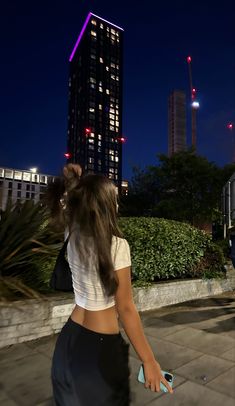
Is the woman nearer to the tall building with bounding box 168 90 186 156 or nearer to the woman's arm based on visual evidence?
the woman's arm

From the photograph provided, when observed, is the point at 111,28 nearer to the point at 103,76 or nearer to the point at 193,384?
the point at 103,76

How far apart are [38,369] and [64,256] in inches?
94.6

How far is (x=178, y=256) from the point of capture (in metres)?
6.99

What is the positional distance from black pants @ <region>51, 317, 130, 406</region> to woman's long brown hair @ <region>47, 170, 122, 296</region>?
230mm

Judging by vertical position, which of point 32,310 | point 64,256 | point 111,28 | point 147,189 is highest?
point 111,28

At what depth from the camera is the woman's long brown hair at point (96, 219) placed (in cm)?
149

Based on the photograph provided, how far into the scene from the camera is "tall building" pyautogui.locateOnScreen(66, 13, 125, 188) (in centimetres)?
15150

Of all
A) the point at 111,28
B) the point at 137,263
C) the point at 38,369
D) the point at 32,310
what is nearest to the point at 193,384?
the point at 38,369

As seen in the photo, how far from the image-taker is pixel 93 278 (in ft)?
5.05

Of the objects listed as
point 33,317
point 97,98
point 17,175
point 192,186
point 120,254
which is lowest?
point 33,317

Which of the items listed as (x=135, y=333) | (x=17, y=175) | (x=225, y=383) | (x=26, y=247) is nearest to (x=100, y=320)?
(x=135, y=333)

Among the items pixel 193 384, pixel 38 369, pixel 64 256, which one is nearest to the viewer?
pixel 64 256

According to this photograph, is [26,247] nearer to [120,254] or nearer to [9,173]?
[120,254]

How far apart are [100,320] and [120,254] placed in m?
0.31
